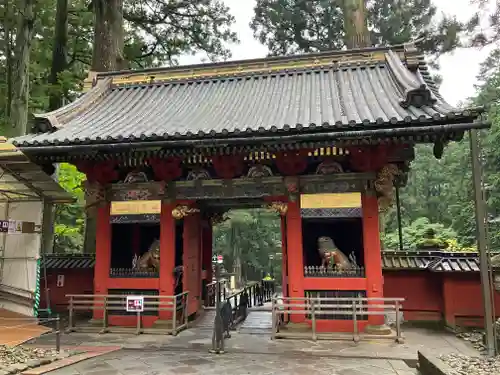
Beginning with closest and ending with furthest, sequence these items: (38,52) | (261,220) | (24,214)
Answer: (24,214)
(38,52)
(261,220)

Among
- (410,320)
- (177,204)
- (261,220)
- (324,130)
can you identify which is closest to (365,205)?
A: (324,130)

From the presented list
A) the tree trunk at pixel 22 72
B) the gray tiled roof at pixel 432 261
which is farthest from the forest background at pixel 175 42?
the gray tiled roof at pixel 432 261

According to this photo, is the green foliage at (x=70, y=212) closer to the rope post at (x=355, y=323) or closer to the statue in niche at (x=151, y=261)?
the statue in niche at (x=151, y=261)

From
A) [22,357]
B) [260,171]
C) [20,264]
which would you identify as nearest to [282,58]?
[260,171]

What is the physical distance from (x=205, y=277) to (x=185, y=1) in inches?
557

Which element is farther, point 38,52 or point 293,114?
point 38,52

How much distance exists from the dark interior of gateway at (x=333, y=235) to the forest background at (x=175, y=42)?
4312 millimetres

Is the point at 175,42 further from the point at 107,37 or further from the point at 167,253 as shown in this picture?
the point at 167,253

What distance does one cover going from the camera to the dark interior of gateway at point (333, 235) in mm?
10555

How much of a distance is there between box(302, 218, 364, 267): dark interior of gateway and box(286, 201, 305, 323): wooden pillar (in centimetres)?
136

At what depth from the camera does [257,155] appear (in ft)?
29.7

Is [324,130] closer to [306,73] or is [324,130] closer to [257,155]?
[257,155]

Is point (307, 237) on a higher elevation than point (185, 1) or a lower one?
lower

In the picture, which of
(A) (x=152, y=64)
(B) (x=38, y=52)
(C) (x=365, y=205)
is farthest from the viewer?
(A) (x=152, y=64)
